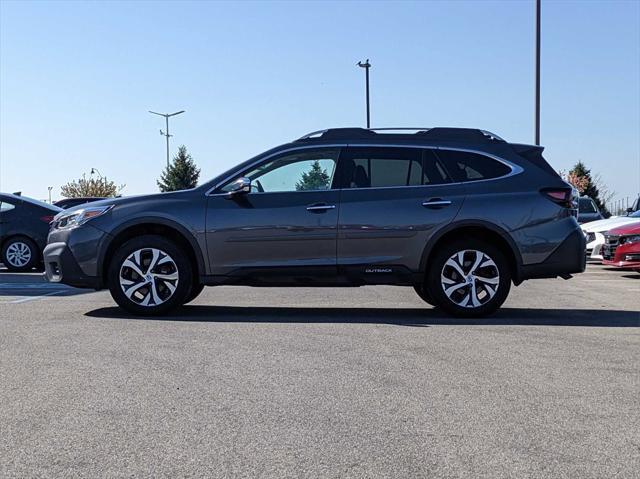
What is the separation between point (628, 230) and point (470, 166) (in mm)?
6335

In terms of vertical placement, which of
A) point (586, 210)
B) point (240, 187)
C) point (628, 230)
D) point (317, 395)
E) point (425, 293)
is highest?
point (240, 187)

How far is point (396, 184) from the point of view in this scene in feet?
28.8

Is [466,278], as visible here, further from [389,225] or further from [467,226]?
[389,225]

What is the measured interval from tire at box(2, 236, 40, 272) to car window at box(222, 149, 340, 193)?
8.16 meters

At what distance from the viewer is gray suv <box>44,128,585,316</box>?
28.2ft

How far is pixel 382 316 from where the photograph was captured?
8828 millimetres

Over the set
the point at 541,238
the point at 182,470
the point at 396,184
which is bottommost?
the point at 182,470

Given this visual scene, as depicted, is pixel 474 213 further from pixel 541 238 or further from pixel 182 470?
pixel 182 470

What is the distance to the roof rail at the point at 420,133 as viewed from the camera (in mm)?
8961

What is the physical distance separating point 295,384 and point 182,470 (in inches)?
67.7

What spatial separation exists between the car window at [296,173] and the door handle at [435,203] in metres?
0.98

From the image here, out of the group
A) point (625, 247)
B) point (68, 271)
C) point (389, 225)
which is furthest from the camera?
point (625, 247)

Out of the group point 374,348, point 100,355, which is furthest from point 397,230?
point 100,355

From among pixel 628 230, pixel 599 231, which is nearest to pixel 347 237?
pixel 628 230
